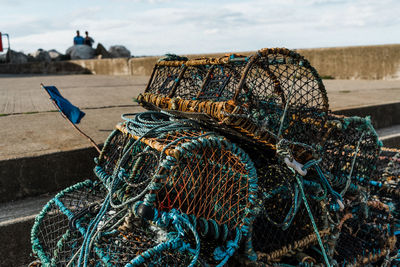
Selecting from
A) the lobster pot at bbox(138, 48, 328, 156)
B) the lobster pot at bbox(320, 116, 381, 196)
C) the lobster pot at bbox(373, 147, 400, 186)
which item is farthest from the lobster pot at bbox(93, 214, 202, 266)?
the lobster pot at bbox(373, 147, 400, 186)

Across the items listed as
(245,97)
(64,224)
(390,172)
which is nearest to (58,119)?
(64,224)

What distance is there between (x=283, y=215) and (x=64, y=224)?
3.82 ft

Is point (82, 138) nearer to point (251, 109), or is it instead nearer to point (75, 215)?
point (75, 215)

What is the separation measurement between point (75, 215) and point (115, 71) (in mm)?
10827

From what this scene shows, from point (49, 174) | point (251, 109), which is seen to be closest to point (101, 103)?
point (49, 174)

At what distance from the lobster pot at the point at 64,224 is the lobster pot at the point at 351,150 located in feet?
4.11

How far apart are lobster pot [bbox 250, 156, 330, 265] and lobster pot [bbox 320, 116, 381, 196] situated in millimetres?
240

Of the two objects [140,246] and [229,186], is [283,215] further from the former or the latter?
[140,246]

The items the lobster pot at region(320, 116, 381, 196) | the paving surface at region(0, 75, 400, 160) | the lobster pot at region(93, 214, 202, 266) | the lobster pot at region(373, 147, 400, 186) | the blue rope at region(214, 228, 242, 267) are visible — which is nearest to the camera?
the lobster pot at region(93, 214, 202, 266)

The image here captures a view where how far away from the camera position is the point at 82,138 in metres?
2.76

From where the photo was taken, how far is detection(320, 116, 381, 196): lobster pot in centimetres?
203

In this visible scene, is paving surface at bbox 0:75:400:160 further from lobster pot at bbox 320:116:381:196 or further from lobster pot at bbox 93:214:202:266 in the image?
lobster pot at bbox 320:116:381:196

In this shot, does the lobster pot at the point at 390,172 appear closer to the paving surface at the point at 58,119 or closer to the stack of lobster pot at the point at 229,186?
the stack of lobster pot at the point at 229,186

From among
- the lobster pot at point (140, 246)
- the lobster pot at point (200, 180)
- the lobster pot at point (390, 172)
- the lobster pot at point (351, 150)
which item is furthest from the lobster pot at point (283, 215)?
the lobster pot at point (390, 172)
